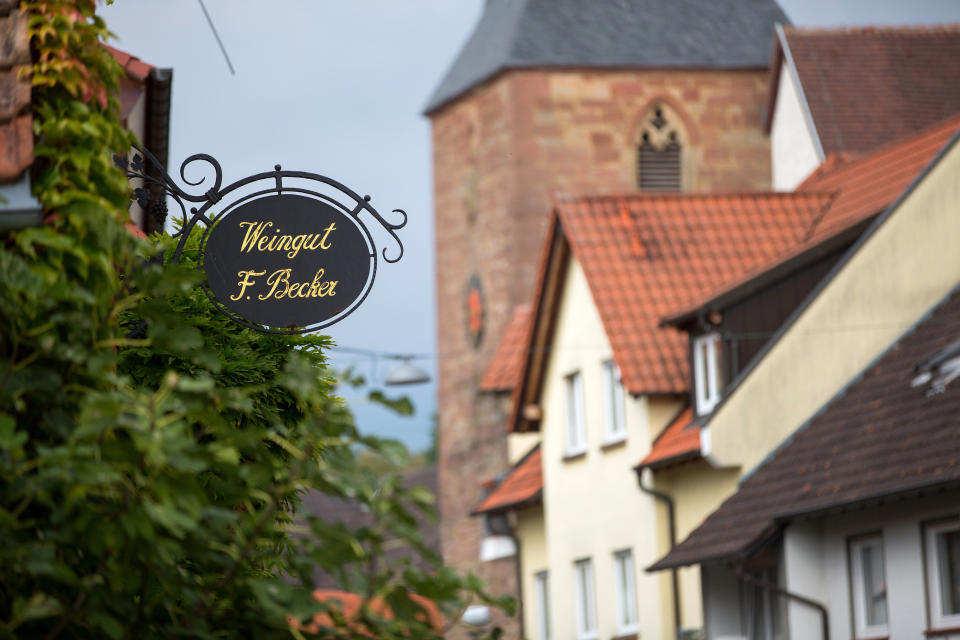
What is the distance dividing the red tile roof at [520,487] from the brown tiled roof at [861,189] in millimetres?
4815

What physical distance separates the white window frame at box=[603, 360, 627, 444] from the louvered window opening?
68.7 ft

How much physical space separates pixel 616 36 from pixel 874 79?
10.4 metres

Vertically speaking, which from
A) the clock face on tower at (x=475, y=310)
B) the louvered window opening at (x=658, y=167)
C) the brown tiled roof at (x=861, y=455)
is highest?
the louvered window opening at (x=658, y=167)

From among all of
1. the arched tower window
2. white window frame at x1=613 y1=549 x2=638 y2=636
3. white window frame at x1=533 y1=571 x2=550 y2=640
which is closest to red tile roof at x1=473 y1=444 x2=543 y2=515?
white window frame at x1=533 y1=571 x2=550 y2=640

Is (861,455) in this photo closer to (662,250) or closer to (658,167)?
(662,250)

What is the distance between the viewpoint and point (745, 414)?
62.7 feet

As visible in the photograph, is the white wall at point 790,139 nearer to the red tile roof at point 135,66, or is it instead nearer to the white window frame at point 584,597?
the white window frame at point 584,597

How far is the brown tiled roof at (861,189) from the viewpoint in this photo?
810 inches

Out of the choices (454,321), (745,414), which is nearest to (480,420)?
(454,321)

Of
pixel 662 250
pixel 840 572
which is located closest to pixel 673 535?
pixel 662 250

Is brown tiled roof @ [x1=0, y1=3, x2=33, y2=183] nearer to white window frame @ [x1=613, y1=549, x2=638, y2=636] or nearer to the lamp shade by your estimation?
white window frame @ [x1=613, y1=549, x2=638, y2=636]

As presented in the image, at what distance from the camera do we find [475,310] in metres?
44.2

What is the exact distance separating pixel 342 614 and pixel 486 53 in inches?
1634

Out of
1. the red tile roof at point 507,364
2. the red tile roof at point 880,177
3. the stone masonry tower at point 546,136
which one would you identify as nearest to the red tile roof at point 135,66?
the red tile roof at point 880,177
